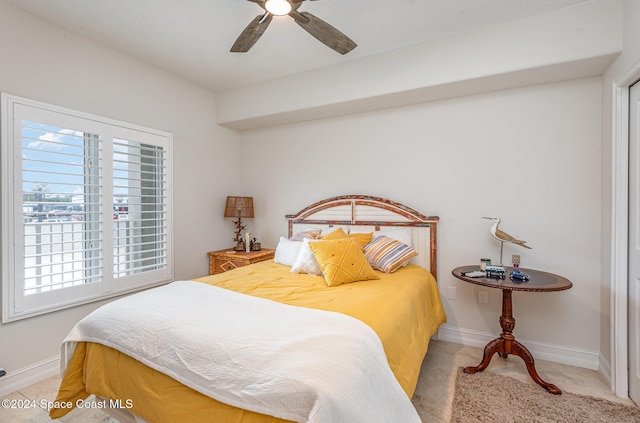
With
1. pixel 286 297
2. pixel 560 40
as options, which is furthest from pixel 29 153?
pixel 560 40

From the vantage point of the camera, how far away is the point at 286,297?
6.42 feet

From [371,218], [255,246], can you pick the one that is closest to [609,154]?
[371,218]

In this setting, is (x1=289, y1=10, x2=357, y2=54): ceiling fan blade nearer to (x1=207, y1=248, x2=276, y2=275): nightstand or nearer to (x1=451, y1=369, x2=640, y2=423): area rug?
(x1=207, y1=248, x2=276, y2=275): nightstand

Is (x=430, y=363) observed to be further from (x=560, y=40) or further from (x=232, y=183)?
(x=232, y=183)

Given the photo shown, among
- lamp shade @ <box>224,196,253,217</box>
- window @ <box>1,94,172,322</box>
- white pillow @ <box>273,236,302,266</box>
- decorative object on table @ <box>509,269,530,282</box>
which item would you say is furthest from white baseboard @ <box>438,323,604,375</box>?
window @ <box>1,94,172,322</box>

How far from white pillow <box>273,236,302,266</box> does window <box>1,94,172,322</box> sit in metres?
1.31

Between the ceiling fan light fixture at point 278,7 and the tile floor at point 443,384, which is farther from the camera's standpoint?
the tile floor at point 443,384

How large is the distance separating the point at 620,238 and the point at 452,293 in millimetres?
1319

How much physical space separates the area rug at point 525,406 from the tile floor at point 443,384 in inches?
3.8

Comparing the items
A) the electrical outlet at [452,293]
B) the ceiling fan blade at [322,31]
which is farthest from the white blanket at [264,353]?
the electrical outlet at [452,293]

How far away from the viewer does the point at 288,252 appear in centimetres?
304

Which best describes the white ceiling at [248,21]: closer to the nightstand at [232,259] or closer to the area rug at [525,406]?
the nightstand at [232,259]

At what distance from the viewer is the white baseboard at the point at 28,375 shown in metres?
2.16

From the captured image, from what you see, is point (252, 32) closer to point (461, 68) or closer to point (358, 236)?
point (461, 68)
